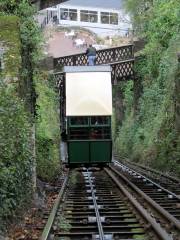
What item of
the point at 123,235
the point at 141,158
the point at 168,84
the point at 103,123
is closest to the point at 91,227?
the point at 123,235

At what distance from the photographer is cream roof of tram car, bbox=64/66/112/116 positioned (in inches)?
836

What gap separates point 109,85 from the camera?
2184 cm

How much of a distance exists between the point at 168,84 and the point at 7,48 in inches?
592

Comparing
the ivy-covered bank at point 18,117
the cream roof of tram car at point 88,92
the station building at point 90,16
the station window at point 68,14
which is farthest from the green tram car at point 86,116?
the station window at point 68,14

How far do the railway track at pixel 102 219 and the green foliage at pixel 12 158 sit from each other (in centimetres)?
82

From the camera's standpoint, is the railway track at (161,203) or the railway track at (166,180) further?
the railway track at (166,180)

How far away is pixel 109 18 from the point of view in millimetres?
80562

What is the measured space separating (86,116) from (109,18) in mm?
61138

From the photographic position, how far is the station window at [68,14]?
7894 cm

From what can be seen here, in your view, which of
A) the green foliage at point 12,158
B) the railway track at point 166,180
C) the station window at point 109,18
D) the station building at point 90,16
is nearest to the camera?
the green foliage at point 12,158

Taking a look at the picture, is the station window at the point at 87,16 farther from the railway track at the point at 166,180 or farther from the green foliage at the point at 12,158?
the green foliage at the point at 12,158

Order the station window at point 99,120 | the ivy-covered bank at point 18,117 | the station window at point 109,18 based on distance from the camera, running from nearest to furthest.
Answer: the ivy-covered bank at point 18,117 < the station window at point 99,120 < the station window at point 109,18

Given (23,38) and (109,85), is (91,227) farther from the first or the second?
(109,85)

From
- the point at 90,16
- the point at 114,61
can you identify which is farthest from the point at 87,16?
the point at 114,61
